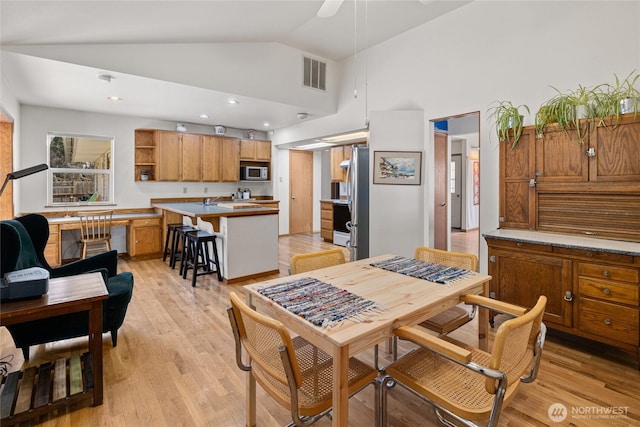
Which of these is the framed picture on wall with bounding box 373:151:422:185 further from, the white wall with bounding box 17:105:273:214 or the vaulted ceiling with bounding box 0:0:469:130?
the white wall with bounding box 17:105:273:214

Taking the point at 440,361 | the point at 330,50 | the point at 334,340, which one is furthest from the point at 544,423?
the point at 330,50

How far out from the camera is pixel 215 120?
20.3ft

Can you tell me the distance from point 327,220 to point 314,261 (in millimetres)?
4953

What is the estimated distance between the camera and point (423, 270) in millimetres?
2020

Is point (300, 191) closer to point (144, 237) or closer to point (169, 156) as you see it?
point (169, 156)

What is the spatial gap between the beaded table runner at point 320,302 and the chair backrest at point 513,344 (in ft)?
1.54

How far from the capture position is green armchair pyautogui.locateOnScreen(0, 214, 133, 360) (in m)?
1.83

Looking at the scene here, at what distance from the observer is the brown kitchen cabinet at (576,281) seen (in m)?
2.19

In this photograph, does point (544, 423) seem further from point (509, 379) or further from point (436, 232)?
point (436, 232)

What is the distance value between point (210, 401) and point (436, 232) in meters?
3.86

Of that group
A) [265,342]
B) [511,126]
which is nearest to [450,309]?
[265,342]

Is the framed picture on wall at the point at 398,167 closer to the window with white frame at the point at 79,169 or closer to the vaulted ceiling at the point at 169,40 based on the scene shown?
the vaulted ceiling at the point at 169,40

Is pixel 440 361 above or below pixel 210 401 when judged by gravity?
above

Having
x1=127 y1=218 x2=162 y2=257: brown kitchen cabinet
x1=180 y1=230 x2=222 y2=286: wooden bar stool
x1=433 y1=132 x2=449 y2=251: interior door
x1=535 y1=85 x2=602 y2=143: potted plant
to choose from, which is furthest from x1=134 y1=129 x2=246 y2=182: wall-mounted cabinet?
x1=535 y1=85 x2=602 y2=143: potted plant
